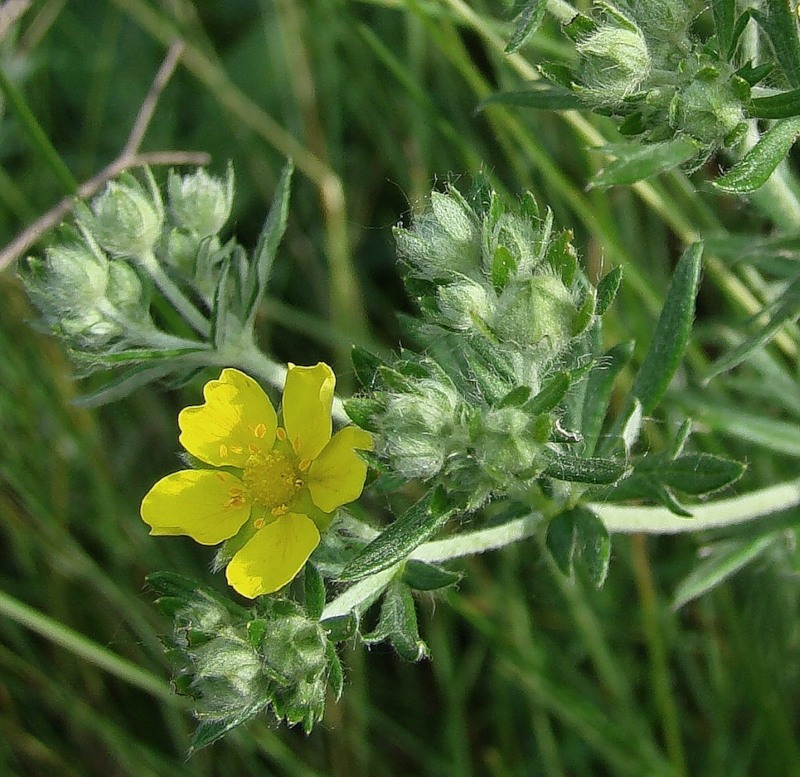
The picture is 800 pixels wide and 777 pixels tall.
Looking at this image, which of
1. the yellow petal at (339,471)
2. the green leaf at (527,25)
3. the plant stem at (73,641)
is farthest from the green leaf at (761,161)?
the plant stem at (73,641)

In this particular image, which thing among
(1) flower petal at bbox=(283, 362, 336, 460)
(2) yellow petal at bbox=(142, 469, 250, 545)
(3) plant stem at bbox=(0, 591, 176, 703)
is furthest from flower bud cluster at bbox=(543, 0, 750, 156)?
(3) plant stem at bbox=(0, 591, 176, 703)

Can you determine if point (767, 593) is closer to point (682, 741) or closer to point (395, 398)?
point (682, 741)

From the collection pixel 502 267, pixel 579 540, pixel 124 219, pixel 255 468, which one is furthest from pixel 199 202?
pixel 579 540

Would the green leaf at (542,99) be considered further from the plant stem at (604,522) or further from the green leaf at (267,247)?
the plant stem at (604,522)

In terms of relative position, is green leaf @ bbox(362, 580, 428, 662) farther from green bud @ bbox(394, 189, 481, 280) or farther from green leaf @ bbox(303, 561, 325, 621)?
green bud @ bbox(394, 189, 481, 280)

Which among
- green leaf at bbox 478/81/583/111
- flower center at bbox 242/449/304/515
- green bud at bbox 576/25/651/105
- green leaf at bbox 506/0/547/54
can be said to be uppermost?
green leaf at bbox 506/0/547/54

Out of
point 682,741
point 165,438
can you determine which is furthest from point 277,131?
point 682,741
